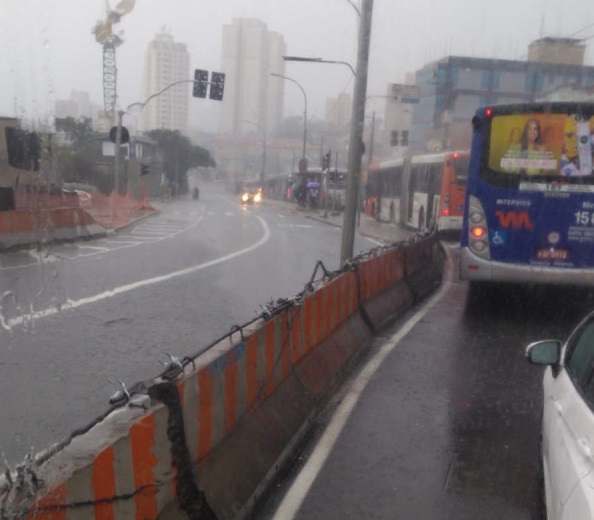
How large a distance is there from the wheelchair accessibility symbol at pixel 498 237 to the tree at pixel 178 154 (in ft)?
185

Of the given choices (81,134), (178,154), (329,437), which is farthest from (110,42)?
(178,154)

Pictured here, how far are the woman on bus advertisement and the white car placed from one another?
23.3 ft

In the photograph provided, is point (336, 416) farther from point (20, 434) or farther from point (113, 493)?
point (113, 493)

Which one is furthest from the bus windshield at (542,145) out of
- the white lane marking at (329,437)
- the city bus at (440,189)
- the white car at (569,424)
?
the city bus at (440,189)

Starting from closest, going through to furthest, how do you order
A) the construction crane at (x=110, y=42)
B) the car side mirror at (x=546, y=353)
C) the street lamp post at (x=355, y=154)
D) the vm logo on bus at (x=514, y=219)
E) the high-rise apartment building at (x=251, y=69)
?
the car side mirror at (x=546, y=353) → the vm logo on bus at (x=514, y=219) → the street lamp post at (x=355, y=154) → the construction crane at (x=110, y=42) → the high-rise apartment building at (x=251, y=69)

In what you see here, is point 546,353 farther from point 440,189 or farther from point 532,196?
point 440,189

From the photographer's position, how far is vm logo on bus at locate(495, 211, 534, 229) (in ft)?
39.6

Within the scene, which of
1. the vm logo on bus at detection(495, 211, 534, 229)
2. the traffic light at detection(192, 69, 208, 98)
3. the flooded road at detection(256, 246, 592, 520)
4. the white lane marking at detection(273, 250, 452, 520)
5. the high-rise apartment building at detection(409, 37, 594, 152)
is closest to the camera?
the white lane marking at detection(273, 250, 452, 520)

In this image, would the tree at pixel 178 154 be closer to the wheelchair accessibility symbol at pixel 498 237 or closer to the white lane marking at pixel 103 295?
the white lane marking at pixel 103 295

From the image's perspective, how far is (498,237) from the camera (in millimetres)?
12148

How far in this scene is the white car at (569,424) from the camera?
10.5 feet

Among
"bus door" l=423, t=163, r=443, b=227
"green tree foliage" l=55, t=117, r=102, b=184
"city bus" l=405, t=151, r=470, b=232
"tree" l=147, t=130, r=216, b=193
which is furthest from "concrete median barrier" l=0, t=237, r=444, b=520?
"tree" l=147, t=130, r=216, b=193

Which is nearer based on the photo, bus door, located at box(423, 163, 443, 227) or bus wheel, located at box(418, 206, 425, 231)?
bus door, located at box(423, 163, 443, 227)

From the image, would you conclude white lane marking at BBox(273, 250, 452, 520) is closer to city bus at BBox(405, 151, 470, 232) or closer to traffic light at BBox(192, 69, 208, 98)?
city bus at BBox(405, 151, 470, 232)
